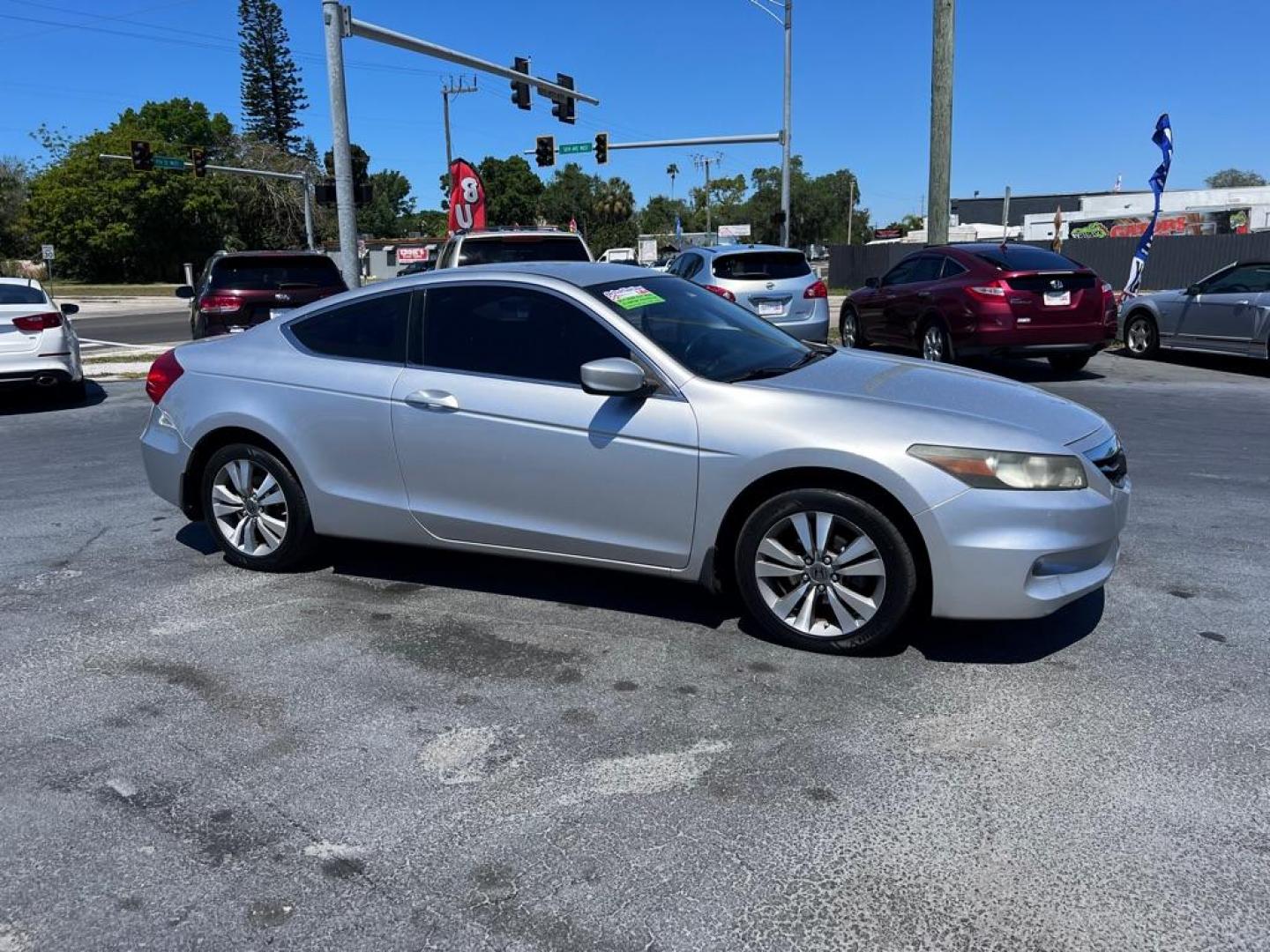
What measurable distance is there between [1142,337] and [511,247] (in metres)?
9.66

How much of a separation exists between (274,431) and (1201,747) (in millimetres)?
4183

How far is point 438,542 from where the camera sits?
16.0 feet

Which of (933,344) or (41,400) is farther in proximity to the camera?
(933,344)

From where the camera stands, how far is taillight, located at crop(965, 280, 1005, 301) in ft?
38.4

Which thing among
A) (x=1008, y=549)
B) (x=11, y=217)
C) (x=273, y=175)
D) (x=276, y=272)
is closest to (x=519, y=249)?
(x=276, y=272)

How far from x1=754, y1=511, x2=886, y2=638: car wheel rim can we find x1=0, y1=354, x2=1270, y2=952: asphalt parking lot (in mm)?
189

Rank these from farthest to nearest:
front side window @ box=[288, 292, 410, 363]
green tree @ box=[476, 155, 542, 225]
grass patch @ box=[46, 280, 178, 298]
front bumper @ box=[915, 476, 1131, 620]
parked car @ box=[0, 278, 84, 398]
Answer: green tree @ box=[476, 155, 542, 225] < grass patch @ box=[46, 280, 178, 298] < parked car @ box=[0, 278, 84, 398] < front side window @ box=[288, 292, 410, 363] < front bumper @ box=[915, 476, 1131, 620]

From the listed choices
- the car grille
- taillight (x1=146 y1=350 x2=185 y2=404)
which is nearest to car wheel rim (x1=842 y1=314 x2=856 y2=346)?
the car grille

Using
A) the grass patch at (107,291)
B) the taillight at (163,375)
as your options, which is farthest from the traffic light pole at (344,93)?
the grass patch at (107,291)

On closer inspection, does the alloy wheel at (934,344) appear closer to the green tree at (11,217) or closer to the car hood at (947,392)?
the car hood at (947,392)

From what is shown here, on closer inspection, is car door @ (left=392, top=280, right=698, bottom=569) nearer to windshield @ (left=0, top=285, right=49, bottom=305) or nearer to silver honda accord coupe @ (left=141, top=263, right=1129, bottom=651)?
Result: silver honda accord coupe @ (left=141, top=263, right=1129, bottom=651)

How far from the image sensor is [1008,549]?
12.6 ft

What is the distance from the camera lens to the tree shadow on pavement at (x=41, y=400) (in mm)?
11469

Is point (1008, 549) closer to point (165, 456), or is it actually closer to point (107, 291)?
point (165, 456)
